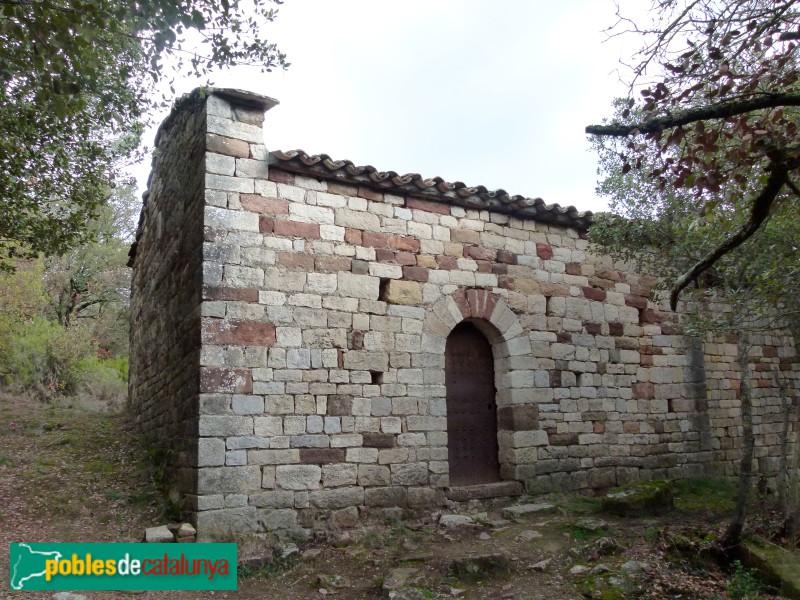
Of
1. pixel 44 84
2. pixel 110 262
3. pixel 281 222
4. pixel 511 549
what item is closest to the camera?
pixel 44 84

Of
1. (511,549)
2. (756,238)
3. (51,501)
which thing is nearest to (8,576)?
(51,501)

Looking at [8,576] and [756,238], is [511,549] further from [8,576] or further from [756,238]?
[8,576]

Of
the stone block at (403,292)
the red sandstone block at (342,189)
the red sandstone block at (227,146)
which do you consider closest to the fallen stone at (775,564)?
the stone block at (403,292)

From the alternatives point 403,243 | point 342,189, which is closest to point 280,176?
point 342,189

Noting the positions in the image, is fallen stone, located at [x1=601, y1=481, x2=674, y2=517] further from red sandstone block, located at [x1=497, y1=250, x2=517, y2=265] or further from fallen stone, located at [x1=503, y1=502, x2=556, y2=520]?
red sandstone block, located at [x1=497, y1=250, x2=517, y2=265]

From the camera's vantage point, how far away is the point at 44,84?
4.66m

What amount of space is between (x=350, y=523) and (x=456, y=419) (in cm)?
200

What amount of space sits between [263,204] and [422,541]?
3791mm

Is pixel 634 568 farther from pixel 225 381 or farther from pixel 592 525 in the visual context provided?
pixel 225 381

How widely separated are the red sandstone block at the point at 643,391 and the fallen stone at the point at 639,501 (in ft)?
5.20

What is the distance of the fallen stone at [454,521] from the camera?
6.70 m

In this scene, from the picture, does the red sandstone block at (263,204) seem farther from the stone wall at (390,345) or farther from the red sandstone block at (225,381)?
the red sandstone block at (225,381)

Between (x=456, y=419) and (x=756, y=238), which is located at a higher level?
(x=756, y=238)

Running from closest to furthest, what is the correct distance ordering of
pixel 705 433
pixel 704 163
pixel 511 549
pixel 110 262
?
pixel 704 163
pixel 511 549
pixel 705 433
pixel 110 262
